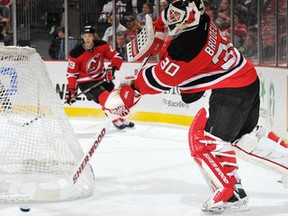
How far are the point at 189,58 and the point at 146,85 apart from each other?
231mm

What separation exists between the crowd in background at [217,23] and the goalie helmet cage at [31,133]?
2537 mm

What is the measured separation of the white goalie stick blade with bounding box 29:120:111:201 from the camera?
3.67 meters

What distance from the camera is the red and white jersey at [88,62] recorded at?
21.7 ft

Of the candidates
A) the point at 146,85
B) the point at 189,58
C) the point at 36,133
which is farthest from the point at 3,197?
the point at 189,58

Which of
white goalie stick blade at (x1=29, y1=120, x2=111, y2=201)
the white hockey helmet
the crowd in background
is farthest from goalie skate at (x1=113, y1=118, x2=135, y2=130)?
the white hockey helmet

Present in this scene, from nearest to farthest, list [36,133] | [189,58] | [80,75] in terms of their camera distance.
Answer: [189,58] < [36,133] < [80,75]

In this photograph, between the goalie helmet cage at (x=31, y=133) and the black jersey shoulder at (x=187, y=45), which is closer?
the black jersey shoulder at (x=187, y=45)

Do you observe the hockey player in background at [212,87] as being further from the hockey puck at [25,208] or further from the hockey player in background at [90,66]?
the hockey player in background at [90,66]

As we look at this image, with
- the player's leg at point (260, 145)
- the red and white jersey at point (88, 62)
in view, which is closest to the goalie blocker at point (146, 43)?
the player's leg at point (260, 145)

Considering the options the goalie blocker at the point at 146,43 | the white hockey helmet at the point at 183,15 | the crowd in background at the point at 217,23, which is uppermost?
the white hockey helmet at the point at 183,15

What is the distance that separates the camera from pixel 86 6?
9078 mm

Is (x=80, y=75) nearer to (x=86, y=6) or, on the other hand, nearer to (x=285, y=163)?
(x=86, y=6)

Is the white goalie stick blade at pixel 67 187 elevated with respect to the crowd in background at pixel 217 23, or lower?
lower

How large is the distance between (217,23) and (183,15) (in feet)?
13.4
